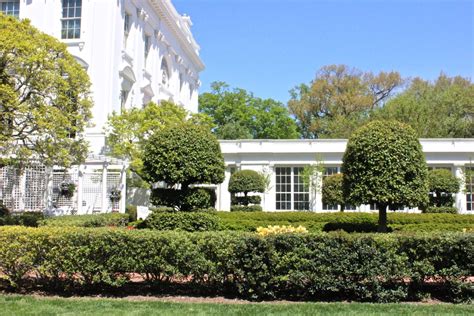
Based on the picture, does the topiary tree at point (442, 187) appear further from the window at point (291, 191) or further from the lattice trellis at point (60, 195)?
the lattice trellis at point (60, 195)

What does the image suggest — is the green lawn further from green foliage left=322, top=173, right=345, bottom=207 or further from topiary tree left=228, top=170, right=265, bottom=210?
topiary tree left=228, top=170, right=265, bottom=210

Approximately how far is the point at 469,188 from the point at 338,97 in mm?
20105

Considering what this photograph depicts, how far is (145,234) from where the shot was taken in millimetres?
7598

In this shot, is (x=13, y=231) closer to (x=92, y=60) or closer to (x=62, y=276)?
(x=62, y=276)

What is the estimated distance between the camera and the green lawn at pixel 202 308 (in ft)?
20.9

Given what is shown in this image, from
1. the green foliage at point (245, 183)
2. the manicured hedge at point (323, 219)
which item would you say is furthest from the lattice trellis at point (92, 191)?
the green foliage at point (245, 183)

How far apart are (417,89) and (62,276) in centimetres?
4222

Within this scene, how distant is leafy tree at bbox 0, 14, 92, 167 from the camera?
1445 cm

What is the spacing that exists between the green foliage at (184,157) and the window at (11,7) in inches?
634

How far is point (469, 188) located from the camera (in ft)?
87.2

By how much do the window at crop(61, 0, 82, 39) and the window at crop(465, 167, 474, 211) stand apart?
21.7 metres

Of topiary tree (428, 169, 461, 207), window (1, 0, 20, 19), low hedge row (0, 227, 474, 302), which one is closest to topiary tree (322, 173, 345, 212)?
topiary tree (428, 169, 461, 207)

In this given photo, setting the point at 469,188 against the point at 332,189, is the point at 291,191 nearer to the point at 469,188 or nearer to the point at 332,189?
the point at 332,189

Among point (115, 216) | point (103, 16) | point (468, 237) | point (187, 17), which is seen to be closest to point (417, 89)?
point (187, 17)
